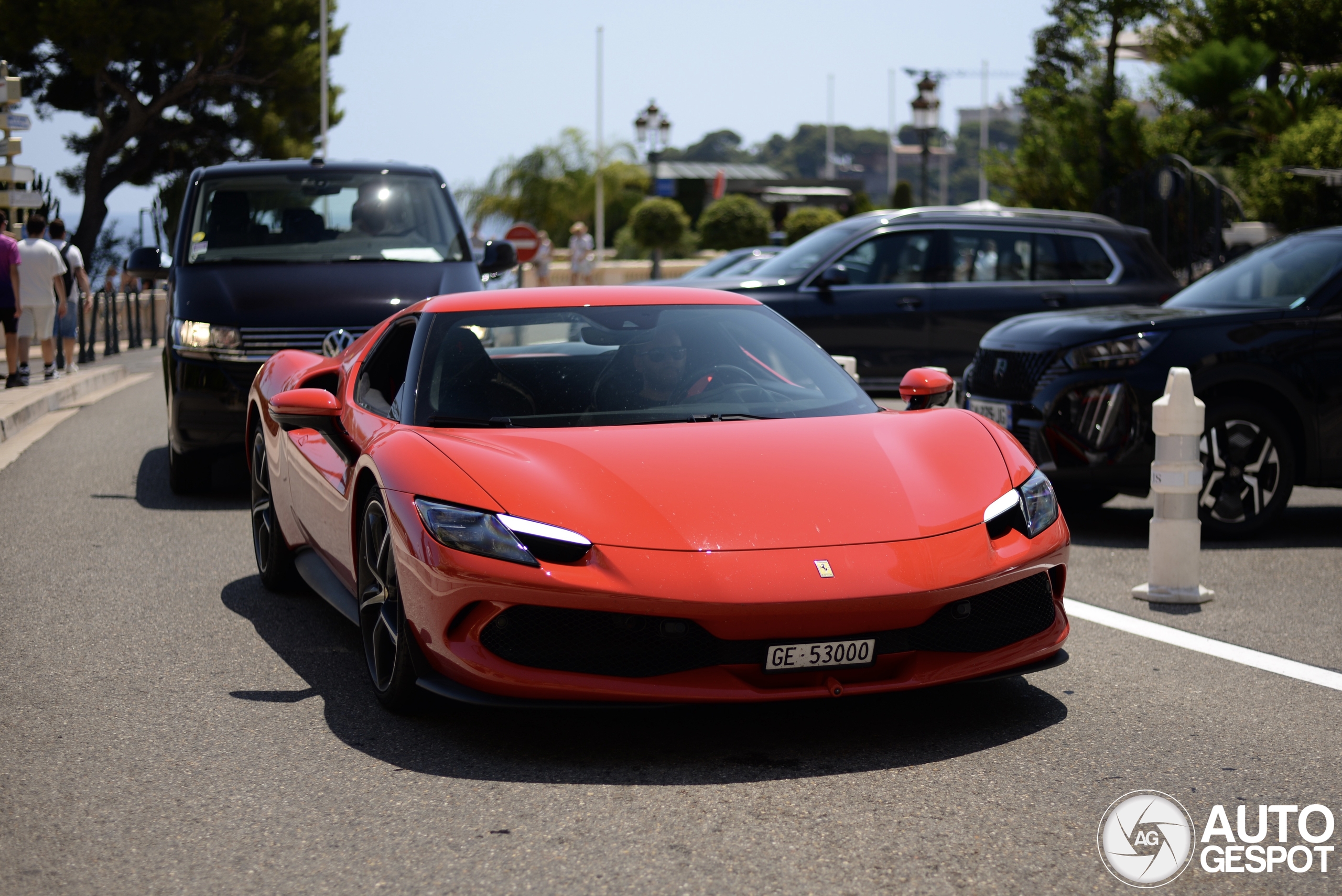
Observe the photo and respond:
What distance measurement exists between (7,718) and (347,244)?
611 centimetres

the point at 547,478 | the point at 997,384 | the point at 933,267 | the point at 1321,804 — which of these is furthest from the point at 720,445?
the point at 933,267

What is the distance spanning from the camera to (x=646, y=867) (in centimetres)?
344

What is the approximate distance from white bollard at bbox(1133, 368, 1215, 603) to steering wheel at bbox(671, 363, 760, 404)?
6.50 ft

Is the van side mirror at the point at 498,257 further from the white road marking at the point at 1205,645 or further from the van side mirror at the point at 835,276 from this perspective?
the white road marking at the point at 1205,645

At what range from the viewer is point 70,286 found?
744 inches

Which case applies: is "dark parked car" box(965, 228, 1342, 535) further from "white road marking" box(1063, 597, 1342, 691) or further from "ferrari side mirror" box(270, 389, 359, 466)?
"ferrari side mirror" box(270, 389, 359, 466)

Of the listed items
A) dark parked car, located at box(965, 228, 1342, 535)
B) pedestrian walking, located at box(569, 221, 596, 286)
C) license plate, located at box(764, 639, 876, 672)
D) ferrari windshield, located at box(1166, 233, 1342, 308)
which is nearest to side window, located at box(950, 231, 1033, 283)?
ferrari windshield, located at box(1166, 233, 1342, 308)

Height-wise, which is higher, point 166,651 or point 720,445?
point 720,445

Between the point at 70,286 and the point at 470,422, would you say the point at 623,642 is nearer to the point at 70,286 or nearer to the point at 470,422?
the point at 470,422

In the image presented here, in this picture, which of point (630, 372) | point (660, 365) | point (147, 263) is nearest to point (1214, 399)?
point (660, 365)

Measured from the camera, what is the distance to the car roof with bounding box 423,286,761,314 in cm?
555

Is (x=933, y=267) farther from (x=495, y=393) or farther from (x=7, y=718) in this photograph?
(x=7, y=718)

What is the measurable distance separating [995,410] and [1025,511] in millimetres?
3917

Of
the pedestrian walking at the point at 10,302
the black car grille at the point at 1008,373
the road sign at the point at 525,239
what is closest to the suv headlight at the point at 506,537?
the black car grille at the point at 1008,373
